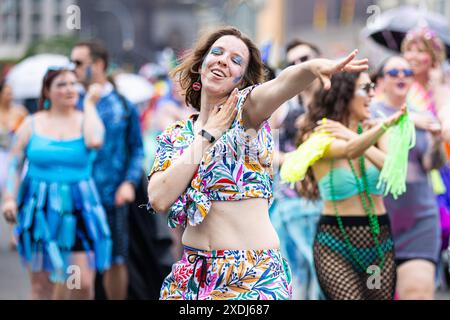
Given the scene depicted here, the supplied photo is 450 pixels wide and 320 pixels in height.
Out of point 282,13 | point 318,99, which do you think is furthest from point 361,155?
point 282,13

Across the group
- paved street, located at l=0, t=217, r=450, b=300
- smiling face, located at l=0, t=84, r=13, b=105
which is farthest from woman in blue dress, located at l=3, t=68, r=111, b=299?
smiling face, located at l=0, t=84, r=13, b=105

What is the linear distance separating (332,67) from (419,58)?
4.16 m

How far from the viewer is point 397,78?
23.6 feet

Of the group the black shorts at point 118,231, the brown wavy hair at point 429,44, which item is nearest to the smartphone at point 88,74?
the black shorts at point 118,231

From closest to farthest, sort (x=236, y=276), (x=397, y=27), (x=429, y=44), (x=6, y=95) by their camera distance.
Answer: (x=236, y=276) → (x=429, y=44) → (x=397, y=27) → (x=6, y=95)

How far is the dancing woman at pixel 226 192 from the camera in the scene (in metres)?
4.43

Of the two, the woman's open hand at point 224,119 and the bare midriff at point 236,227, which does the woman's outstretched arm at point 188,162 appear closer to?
the woman's open hand at point 224,119

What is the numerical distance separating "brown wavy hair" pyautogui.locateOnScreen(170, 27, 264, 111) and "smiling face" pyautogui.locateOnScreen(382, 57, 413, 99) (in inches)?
98.6

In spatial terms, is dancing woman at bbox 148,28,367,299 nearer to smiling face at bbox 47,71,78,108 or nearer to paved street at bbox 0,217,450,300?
smiling face at bbox 47,71,78,108

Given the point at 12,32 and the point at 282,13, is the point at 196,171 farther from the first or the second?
the point at 12,32

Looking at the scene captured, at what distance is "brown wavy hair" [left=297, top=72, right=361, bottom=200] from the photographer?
21.2 ft

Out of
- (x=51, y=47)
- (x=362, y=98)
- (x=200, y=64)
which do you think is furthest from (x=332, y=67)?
(x=51, y=47)

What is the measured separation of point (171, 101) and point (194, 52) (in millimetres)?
7024

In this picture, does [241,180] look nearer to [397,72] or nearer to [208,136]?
[208,136]
